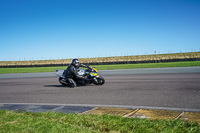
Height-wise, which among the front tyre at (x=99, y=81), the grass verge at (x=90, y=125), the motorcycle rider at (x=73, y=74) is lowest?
the grass verge at (x=90, y=125)

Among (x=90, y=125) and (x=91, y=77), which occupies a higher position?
(x=91, y=77)

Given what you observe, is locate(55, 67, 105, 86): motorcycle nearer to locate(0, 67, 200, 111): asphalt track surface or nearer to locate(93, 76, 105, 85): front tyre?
locate(93, 76, 105, 85): front tyre

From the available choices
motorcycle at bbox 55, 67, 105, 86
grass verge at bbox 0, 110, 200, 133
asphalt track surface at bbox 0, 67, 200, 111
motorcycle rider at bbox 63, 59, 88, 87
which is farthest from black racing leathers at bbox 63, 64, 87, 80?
grass verge at bbox 0, 110, 200, 133

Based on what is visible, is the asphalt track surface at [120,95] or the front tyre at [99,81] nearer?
the asphalt track surface at [120,95]

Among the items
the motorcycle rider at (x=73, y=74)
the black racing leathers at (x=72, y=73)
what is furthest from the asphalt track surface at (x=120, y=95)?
the black racing leathers at (x=72, y=73)

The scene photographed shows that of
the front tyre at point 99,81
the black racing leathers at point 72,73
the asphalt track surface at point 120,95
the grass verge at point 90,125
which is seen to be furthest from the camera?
the front tyre at point 99,81

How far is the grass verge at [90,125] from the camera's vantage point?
142 inches

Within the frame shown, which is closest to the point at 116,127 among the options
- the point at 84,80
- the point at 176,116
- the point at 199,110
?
the point at 176,116

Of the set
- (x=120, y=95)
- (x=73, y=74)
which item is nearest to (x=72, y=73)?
(x=73, y=74)

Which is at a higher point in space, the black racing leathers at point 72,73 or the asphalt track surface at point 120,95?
the black racing leathers at point 72,73

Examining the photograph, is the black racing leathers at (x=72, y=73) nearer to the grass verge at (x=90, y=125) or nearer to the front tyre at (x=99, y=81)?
the front tyre at (x=99, y=81)

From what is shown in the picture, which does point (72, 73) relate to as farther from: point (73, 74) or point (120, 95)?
point (120, 95)

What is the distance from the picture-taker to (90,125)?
156 inches

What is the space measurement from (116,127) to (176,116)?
4.90ft
